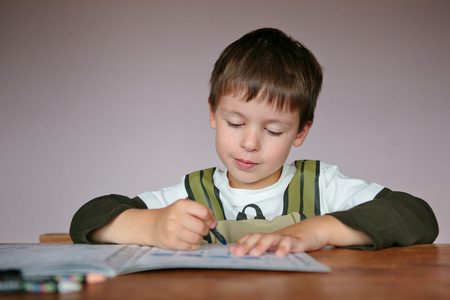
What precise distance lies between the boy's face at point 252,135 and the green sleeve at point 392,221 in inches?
11.7

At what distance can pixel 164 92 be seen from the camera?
2590mm

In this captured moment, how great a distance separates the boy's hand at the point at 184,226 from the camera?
2.56ft

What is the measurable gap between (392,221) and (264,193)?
43cm

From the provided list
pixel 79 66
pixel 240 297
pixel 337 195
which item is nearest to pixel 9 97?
pixel 79 66

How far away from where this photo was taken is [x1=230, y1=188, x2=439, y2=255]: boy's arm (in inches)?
30.7

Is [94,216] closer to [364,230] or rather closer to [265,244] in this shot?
[265,244]

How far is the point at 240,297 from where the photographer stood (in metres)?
0.47

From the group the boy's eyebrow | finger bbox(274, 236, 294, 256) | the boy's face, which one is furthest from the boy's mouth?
finger bbox(274, 236, 294, 256)

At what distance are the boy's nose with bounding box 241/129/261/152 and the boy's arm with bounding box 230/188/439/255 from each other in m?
0.29

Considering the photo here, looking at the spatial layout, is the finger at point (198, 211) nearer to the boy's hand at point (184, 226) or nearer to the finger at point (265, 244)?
the boy's hand at point (184, 226)

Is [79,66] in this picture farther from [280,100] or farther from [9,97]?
[280,100]

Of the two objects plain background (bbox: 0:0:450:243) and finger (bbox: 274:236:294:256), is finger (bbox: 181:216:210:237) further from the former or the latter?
plain background (bbox: 0:0:450:243)

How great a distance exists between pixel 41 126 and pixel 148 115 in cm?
60

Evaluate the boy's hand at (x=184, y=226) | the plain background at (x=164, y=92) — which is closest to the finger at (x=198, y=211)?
the boy's hand at (x=184, y=226)
